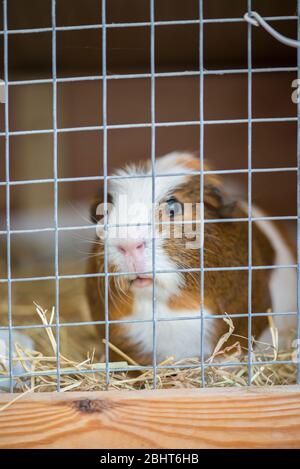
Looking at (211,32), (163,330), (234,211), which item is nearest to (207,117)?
(211,32)

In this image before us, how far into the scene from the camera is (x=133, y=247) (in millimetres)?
1574

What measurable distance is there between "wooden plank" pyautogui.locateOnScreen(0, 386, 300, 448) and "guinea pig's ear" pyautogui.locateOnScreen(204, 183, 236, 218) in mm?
723

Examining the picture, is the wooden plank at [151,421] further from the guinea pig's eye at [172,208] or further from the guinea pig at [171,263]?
the guinea pig's eye at [172,208]

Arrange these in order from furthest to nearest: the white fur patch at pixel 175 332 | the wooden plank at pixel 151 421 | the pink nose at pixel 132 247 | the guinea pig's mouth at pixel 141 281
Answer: the white fur patch at pixel 175 332, the guinea pig's mouth at pixel 141 281, the pink nose at pixel 132 247, the wooden plank at pixel 151 421

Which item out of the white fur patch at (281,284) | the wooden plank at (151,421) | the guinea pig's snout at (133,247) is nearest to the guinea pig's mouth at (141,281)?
the guinea pig's snout at (133,247)

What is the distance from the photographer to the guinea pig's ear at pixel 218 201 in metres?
1.92

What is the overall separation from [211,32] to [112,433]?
61.4 inches

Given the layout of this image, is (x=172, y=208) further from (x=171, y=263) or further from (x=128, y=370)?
(x=128, y=370)

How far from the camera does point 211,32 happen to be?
2.35 metres

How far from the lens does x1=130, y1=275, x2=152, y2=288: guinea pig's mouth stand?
67.4 inches

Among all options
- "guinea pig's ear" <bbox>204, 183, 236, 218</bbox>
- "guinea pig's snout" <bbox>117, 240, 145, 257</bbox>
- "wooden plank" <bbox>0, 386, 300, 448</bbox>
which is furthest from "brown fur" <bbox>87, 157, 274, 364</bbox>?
"wooden plank" <bbox>0, 386, 300, 448</bbox>

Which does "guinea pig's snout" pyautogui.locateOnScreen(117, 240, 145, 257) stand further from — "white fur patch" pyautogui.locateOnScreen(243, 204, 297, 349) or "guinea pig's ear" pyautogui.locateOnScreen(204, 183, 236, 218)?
"white fur patch" pyautogui.locateOnScreen(243, 204, 297, 349)

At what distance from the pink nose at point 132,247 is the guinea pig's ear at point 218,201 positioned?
0.40m

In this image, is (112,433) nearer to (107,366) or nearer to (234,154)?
(107,366)
